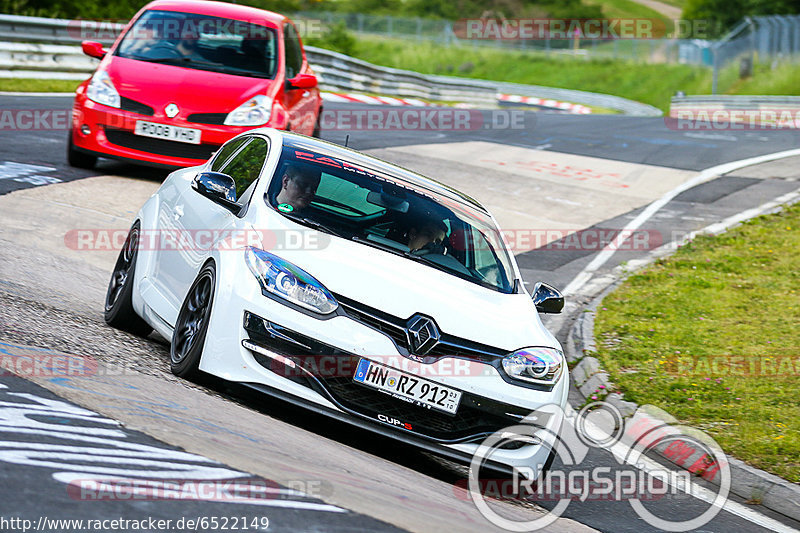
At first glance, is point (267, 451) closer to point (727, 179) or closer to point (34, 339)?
point (34, 339)

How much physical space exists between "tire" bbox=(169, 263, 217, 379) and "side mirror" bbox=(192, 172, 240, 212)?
56 cm

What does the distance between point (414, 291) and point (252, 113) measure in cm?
683

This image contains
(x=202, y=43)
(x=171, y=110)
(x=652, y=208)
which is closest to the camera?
(x=171, y=110)

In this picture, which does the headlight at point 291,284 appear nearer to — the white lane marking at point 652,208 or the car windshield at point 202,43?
the white lane marking at point 652,208

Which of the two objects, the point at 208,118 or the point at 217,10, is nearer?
the point at 208,118

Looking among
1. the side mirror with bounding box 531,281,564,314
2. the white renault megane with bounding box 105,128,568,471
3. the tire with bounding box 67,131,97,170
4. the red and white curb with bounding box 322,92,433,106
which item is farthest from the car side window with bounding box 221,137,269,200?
the red and white curb with bounding box 322,92,433,106

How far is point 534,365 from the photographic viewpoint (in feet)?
18.2

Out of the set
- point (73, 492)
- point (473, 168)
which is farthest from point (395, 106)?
point (73, 492)

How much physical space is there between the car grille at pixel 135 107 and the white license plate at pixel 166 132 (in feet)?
0.37

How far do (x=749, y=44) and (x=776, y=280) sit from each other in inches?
1413

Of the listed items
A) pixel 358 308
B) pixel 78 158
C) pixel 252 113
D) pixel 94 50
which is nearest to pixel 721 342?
pixel 358 308

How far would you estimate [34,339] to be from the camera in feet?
19.3

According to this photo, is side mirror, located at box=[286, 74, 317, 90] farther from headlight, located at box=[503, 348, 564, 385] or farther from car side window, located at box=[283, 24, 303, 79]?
headlight, located at box=[503, 348, 564, 385]

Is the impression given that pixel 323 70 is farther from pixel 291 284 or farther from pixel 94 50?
pixel 291 284
